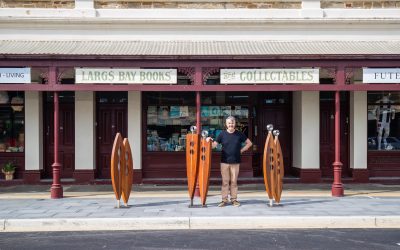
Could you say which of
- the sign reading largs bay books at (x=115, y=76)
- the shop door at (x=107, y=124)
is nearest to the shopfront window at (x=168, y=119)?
the shop door at (x=107, y=124)

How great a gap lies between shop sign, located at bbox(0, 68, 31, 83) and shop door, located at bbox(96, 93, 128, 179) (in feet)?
10.1

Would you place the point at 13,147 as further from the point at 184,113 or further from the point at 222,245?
the point at 222,245

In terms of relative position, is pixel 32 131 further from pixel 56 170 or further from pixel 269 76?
pixel 269 76

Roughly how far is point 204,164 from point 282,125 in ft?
18.4

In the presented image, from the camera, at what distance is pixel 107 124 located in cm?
1484

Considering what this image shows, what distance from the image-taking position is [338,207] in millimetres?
10156

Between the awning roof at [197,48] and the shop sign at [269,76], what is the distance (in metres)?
0.43

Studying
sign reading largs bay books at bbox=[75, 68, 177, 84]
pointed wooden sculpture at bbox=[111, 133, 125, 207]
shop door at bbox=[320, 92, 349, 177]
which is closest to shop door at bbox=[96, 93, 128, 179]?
sign reading largs bay books at bbox=[75, 68, 177, 84]

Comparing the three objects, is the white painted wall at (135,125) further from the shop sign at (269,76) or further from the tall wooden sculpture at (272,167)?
the tall wooden sculpture at (272,167)

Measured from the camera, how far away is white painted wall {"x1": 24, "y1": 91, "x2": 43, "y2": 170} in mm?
14289

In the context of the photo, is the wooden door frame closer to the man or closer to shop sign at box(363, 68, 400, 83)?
shop sign at box(363, 68, 400, 83)

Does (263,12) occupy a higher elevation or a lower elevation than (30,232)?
higher

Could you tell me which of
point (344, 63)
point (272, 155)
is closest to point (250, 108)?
point (344, 63)

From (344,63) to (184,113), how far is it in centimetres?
483
